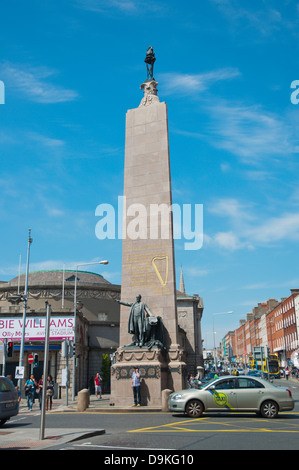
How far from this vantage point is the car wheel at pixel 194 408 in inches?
615

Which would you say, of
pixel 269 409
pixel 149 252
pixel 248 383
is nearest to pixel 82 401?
pixel 248 383

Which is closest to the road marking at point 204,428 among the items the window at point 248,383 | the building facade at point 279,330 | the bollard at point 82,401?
the window at point 248,383

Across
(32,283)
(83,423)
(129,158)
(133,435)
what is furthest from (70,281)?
(133,435)

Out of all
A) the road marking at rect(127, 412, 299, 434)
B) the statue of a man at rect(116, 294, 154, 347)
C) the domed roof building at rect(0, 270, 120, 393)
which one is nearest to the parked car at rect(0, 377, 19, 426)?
the road marking at rect(127, 412, 299, 434)

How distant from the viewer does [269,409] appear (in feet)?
50.8

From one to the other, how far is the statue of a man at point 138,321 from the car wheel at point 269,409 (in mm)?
7887

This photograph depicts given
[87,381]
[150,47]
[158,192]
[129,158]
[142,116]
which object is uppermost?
[150,47]

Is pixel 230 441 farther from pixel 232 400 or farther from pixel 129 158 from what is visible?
pixel 129 158

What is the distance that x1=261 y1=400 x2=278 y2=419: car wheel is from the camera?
1544 centimetres

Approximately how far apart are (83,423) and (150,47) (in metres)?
23.6

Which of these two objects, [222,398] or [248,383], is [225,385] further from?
[248,383]

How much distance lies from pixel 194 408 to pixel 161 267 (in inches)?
368
